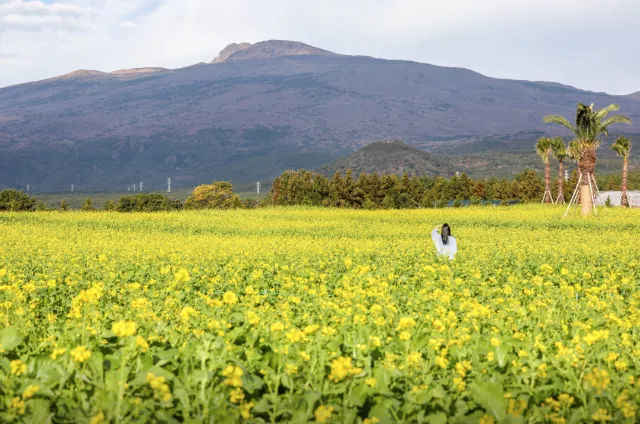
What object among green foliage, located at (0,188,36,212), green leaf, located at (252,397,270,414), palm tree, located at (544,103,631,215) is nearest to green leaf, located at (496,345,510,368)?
green leaf, located at (252,397,270,414)

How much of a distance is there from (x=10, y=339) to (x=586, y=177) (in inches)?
1597

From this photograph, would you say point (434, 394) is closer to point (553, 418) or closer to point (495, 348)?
point (553, 418)

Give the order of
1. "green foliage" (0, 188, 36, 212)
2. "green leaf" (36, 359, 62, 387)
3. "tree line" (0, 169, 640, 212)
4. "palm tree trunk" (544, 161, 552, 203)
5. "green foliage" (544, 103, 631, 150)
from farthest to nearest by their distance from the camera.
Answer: "tree line" (0, 169, 640, 212), "green foliage" (0, 188, 36, 212), "palm tree trunk" (544, 161, 552, 203), "green foliage" (544, 103, 631, 150), "green leaf" (36, 359, 62, 387)

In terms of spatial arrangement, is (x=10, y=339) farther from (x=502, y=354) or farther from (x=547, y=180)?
(x=547, y=180)

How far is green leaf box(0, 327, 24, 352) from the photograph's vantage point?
6160 millimetres

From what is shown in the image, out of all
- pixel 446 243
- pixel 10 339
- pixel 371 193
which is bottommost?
pixel 10 339

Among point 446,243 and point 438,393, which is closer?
point 438,393

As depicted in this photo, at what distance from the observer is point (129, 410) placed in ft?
16.4

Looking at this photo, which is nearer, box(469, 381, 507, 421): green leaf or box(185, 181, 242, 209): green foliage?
box(469, 381, 507, 421): green leaf

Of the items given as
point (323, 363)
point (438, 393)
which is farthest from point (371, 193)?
point (438, 393)

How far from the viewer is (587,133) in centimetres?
4175

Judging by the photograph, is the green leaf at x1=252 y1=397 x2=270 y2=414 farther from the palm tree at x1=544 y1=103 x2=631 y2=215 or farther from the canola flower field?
the palm tree at x1=544 y1=103 x2=631 y2=215

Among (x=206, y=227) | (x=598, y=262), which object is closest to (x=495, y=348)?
(x=598, y=262)

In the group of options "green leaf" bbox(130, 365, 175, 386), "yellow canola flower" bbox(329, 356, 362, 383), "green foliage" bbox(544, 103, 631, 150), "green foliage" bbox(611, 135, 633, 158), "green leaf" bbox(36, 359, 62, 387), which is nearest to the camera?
"yellow canola flower" bbox(329, 356, 362, 383)
